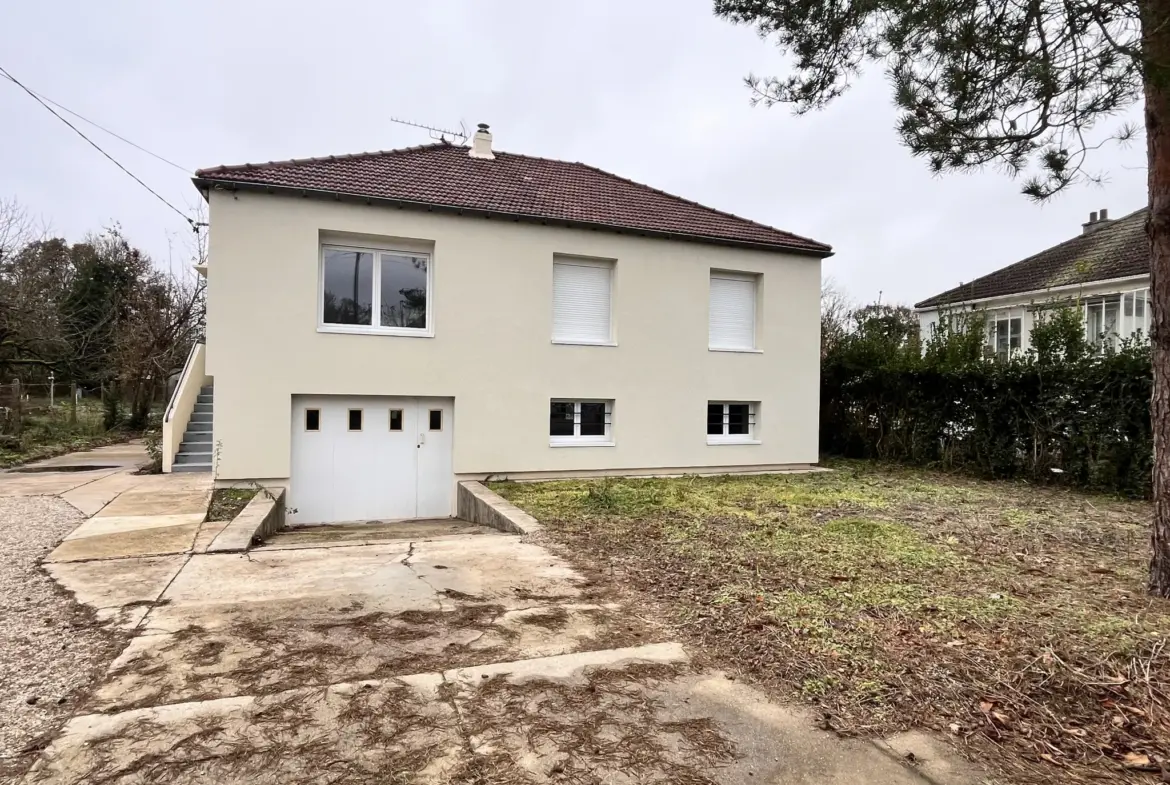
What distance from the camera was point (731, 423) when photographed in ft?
42.8

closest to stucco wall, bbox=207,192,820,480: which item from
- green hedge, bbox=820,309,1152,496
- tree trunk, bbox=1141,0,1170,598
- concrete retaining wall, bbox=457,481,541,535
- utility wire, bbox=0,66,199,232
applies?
concrete retaining wall, bbox=457,481,541,535

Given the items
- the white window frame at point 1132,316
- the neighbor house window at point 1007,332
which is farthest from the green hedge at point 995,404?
the neighbor house window at point 1007,332

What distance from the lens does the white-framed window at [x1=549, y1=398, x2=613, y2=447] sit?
11.6m

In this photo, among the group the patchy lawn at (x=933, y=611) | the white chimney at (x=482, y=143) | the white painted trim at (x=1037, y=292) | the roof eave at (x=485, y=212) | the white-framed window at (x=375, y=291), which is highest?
the white chimney at (x=482, y=143)

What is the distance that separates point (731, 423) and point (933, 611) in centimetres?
896

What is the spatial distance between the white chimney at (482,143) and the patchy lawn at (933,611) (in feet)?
26.2

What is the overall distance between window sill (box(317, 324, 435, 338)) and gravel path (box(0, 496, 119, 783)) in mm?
5064

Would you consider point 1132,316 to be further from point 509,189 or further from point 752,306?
Answer: point 509,189

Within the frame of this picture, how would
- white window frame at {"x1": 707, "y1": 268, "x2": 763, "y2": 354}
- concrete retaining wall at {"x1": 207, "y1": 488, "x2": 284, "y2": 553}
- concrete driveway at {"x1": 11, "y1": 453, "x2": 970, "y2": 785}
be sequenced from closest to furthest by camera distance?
concrete driveway at {"x1": 11, "y1": 453, "x2": 970, "y2": 785}, concrete retaining wall at {"x1": 207, "y1": 488, "x2": 284, "y2": 553}, white window frame at {"x1": 707, "y1": 268, "x2": 763, "y2": 354}

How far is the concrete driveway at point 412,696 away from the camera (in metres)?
2.46

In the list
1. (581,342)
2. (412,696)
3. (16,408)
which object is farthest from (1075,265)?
(16,408)

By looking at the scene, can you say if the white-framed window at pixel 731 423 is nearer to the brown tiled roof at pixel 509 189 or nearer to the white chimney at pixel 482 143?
the brown tiled roof at pixel 509 189

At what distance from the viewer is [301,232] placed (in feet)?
32.4

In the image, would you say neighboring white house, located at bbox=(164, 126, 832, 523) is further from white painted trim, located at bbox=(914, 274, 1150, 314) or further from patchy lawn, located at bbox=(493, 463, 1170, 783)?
white painted trim, located at bbox=(914, 274, 1150, 314)
